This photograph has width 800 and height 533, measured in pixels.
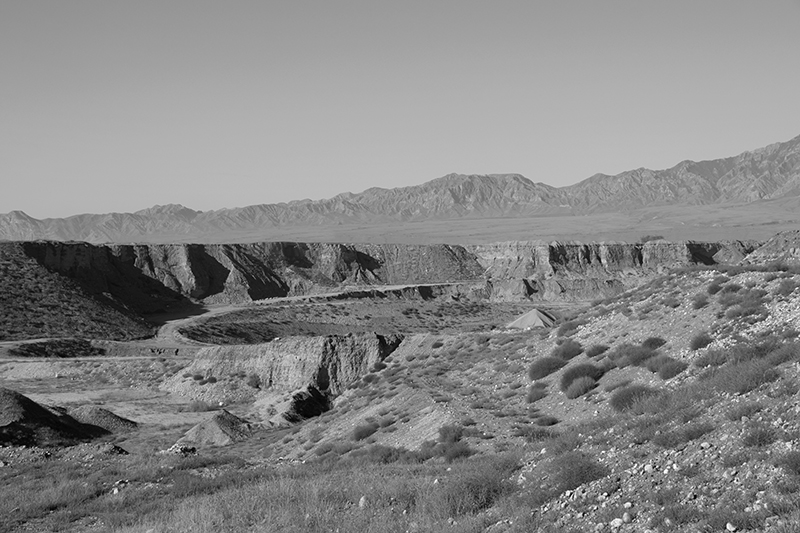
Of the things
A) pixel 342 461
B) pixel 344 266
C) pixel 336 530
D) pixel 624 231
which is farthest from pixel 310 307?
pixel 624 231

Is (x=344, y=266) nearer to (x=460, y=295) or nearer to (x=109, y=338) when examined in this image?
(x=460, y=295)

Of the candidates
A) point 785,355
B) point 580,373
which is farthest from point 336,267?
point 785,355

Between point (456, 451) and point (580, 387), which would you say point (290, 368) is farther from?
point (456, 451)

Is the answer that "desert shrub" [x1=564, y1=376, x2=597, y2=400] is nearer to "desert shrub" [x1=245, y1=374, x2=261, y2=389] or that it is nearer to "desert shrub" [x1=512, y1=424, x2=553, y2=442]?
"desert shrub" [x1=512, y1=424, x2=553, y2=442]

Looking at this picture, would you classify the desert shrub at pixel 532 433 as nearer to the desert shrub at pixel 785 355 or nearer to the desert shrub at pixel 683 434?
the desert shrub at pixel 785 355

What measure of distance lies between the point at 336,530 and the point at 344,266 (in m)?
110

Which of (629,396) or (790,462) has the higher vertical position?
(790,462)

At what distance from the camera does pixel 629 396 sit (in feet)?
50.4

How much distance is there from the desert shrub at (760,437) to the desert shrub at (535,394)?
1019 cm

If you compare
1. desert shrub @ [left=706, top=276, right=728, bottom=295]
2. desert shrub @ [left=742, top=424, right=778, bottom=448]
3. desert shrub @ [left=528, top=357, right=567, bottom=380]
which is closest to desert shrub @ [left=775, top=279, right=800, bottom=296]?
desert shrub @ [left=706, top=276, right=728, bottom=295]

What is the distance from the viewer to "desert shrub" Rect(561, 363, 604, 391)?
18516 millimetres

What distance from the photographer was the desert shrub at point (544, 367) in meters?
20.8

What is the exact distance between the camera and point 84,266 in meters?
84.3

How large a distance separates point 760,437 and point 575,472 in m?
2.42
